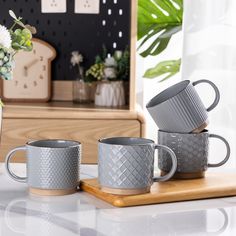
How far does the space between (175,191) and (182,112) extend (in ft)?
0.61

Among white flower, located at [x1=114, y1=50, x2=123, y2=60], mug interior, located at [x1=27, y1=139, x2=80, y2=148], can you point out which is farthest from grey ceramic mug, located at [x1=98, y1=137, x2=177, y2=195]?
white flower, located at [x1=114, y1=50, x2=123, y2=60]

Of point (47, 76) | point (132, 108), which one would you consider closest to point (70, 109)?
point (132, 108)

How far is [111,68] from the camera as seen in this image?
9.70 feet

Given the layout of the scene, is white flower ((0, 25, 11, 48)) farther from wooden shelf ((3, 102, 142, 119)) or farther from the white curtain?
the white curtain

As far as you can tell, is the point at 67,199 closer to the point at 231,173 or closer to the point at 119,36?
the point at 231,173

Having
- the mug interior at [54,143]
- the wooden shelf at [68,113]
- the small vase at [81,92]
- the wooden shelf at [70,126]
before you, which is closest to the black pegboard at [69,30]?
the small vase at [81,92]

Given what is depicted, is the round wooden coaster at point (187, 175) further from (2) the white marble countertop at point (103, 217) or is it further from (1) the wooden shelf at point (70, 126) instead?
(1) the wooden shelf at point (70, 126)

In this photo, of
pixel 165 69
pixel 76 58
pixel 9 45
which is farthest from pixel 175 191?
pixel 165 69

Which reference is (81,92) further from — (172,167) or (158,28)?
(172,167)

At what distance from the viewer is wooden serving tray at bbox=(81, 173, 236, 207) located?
120cm

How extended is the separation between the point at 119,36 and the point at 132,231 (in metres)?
2.24

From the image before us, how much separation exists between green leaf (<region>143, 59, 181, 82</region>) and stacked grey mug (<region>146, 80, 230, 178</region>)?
1.93 m

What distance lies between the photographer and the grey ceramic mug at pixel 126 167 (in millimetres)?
1187

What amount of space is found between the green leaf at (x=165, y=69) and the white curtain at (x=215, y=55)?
121 millimetres
